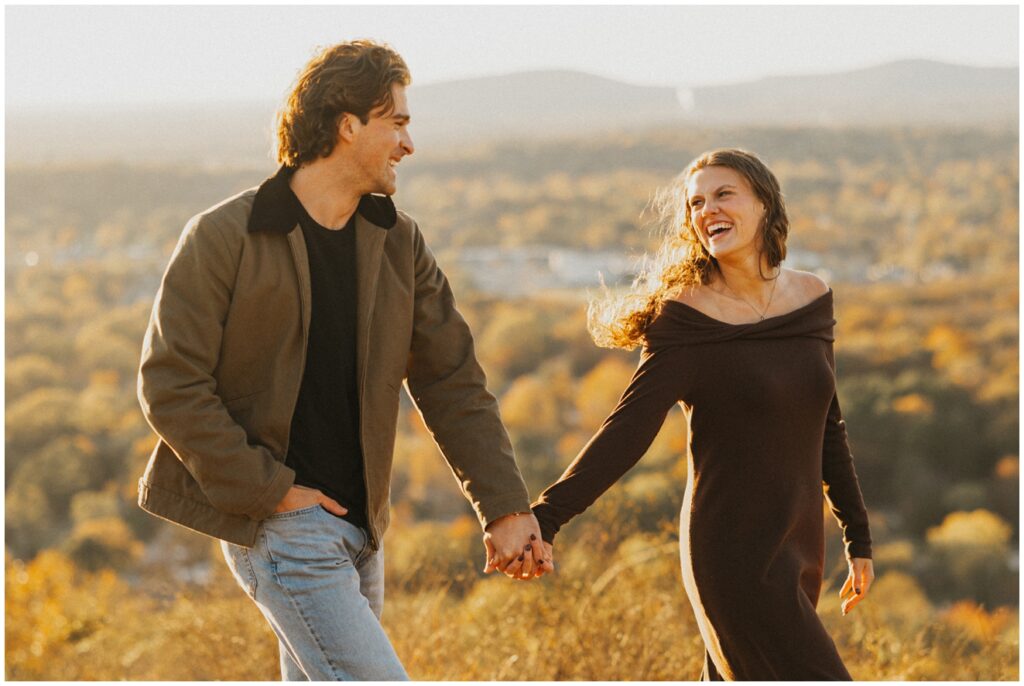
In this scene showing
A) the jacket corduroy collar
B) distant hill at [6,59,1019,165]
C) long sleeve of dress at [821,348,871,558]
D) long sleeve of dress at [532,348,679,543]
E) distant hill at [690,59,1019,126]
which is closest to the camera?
the jacket corduroy collar

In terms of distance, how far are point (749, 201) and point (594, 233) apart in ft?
86.9

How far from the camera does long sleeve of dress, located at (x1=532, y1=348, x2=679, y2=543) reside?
2771 mm

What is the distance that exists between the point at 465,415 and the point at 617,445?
1.24 ft

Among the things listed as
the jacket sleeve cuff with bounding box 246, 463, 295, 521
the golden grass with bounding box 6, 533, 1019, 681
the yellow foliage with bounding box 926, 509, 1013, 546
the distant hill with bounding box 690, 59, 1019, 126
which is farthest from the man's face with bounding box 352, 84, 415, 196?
the distant hill with bounding box 690, 59, 1019, 126

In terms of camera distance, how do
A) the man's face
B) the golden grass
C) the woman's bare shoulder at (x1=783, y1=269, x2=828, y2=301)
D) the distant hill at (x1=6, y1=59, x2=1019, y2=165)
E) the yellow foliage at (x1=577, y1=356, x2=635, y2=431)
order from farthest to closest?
the distant hill at (x1=6, y1=59, x2=1019, y2=165) < the yellow foliage at (x1=577, y1=356, x2=635, y2=431) < the golden grass < the woman's bare shoulder at (x1=783, y1=269, x2=828, y2=301) < the man's face

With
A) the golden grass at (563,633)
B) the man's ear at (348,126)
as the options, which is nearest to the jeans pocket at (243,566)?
the man's ear at (348,126)

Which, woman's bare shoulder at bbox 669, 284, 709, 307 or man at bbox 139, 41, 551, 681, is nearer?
man at bbox 139, 41, 551, 681

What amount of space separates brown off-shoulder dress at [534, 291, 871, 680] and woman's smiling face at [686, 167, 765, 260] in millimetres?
193

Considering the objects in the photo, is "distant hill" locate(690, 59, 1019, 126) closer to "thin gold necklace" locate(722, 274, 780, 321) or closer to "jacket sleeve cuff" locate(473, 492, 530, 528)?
"thin gold necklace" locate(722, 274, 780, 321)

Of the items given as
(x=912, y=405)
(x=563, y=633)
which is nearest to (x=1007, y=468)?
Answer: (x=912, y=405)

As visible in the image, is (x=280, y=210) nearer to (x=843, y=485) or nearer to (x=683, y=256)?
(x=683, y=256)

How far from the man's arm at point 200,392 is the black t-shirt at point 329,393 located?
11 cm

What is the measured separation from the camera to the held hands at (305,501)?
8.05 ft

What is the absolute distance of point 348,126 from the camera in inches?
103
